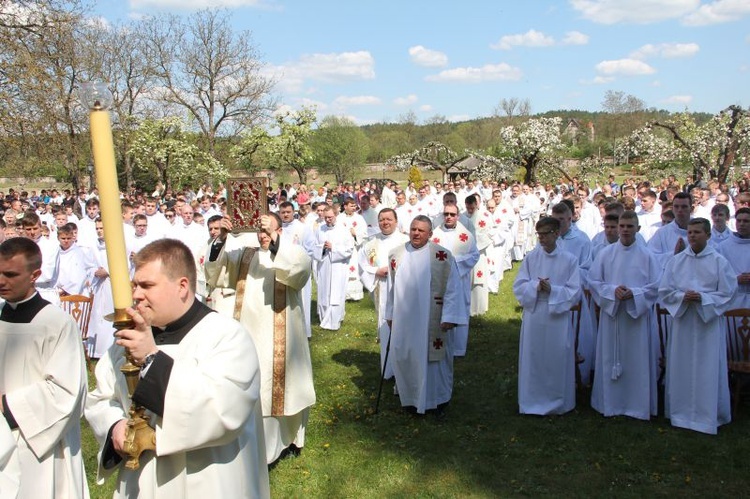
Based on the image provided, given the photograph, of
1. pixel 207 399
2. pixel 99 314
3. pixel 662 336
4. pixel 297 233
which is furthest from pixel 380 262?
pixel 207 399

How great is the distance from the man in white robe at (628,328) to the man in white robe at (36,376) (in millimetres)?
5881

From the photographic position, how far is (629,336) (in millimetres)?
7680

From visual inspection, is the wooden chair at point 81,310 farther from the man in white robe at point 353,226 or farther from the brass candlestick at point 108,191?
the brass candlestick at point 108,191

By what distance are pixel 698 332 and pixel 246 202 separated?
16.9 feet

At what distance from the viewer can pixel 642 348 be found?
301 inches

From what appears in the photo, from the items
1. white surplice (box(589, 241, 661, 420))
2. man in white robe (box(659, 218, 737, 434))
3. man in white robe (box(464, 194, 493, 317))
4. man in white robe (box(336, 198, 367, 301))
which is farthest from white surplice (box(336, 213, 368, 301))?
man in white robe (box(659, 218, 737, 434))

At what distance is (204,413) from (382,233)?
6738mm

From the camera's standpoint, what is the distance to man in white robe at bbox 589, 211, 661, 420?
7.55 metres

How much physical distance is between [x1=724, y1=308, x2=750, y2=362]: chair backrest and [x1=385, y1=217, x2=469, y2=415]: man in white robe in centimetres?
299

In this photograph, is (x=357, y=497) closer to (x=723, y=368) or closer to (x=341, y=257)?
(x=723, y=368)

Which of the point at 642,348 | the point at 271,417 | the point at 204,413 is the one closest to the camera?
the point at 204,413

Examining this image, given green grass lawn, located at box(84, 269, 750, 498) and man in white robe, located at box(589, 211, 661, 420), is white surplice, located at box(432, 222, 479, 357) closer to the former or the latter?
green grass lawn, located at box(84, 269, 750, 498)

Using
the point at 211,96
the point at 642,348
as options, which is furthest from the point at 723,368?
the point at 211,96

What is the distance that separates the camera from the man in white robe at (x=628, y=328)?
7547 mm
